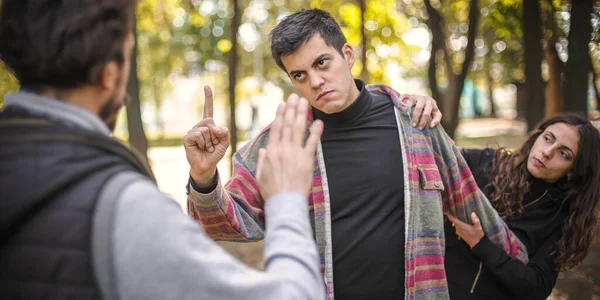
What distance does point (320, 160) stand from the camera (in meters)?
2.68

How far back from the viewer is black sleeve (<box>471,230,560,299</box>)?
9.67 ft

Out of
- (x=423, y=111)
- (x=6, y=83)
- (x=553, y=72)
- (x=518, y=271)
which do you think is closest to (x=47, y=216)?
(x=423, y=111)

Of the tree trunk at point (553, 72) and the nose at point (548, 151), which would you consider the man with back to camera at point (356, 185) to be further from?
the tree trunk at point (553, 72)

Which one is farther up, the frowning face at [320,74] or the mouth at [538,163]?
the frowning face at [320,74]

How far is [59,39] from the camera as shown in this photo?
113 centimetres

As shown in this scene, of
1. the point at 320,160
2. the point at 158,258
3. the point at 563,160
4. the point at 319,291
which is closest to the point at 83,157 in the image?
the point at 158,258

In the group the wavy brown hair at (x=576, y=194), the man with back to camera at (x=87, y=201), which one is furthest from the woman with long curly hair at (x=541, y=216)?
the man with back to camera at (x=87, y=201)

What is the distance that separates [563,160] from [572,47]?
3429 millimetres

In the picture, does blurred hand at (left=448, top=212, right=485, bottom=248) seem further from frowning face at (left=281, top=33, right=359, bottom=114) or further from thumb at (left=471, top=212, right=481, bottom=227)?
frowning face at (left=281, top=33, right=359, bottom=114)

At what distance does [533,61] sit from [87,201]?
8161mm

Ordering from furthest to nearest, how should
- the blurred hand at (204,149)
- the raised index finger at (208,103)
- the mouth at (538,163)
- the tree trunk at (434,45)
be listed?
the tree trunk at (434,45), the mouth at (538,163), the raised index finger at (208,103), the blurred hand at (204,149)

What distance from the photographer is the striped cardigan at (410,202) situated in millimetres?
2453

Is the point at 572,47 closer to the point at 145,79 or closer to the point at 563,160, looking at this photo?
the point at 563,160

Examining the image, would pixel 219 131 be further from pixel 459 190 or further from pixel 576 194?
pixel 576 194
